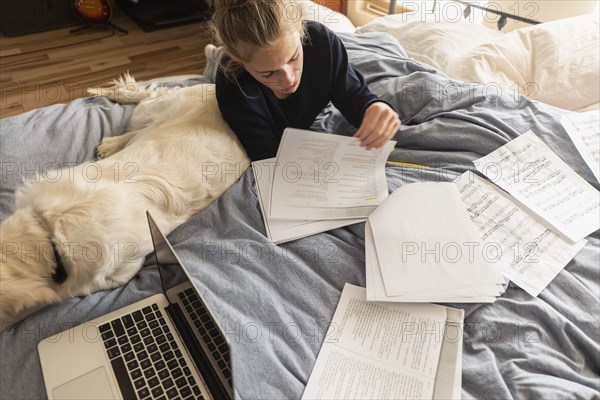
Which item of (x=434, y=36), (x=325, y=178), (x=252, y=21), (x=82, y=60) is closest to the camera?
(x=252, y=21)

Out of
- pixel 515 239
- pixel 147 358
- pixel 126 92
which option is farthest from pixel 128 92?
pixel 515 239

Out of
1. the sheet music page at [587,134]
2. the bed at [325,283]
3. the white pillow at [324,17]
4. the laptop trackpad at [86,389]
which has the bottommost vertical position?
the laptop trackpad at [86,389]

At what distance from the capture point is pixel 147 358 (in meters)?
0.83

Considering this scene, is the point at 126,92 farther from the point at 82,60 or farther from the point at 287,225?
the point at 82,60

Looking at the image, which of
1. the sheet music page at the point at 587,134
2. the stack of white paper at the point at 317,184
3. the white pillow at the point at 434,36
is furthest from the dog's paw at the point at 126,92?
the sheet music page at the point at 587,134

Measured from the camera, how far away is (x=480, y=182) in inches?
45.6

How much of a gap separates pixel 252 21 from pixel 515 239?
0.85 meters

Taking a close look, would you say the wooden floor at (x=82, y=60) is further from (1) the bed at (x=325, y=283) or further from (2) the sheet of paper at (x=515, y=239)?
(2) the sheet of paper at (x=515, y=239)

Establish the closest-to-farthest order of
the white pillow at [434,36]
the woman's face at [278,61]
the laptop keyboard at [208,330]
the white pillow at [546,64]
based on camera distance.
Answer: the laptop keyboard at [208,330]
the woman's face at [278,61]
the white pillow at [546,64]
the white pillow at [434,36]

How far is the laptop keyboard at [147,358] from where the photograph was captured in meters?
0.78

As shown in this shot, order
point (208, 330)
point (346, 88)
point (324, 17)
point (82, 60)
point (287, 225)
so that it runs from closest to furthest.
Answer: point (208, 330) → point (287, 225) → point (346, 88) → point (324, 17) → point (82, 60)

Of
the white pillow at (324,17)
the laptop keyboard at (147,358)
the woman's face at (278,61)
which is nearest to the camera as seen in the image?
the laptop keyboard at (147,358)

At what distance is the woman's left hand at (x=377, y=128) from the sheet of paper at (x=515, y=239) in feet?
0.81

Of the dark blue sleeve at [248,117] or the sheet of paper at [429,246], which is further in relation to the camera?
the dark blue sleeve at [248,117]
